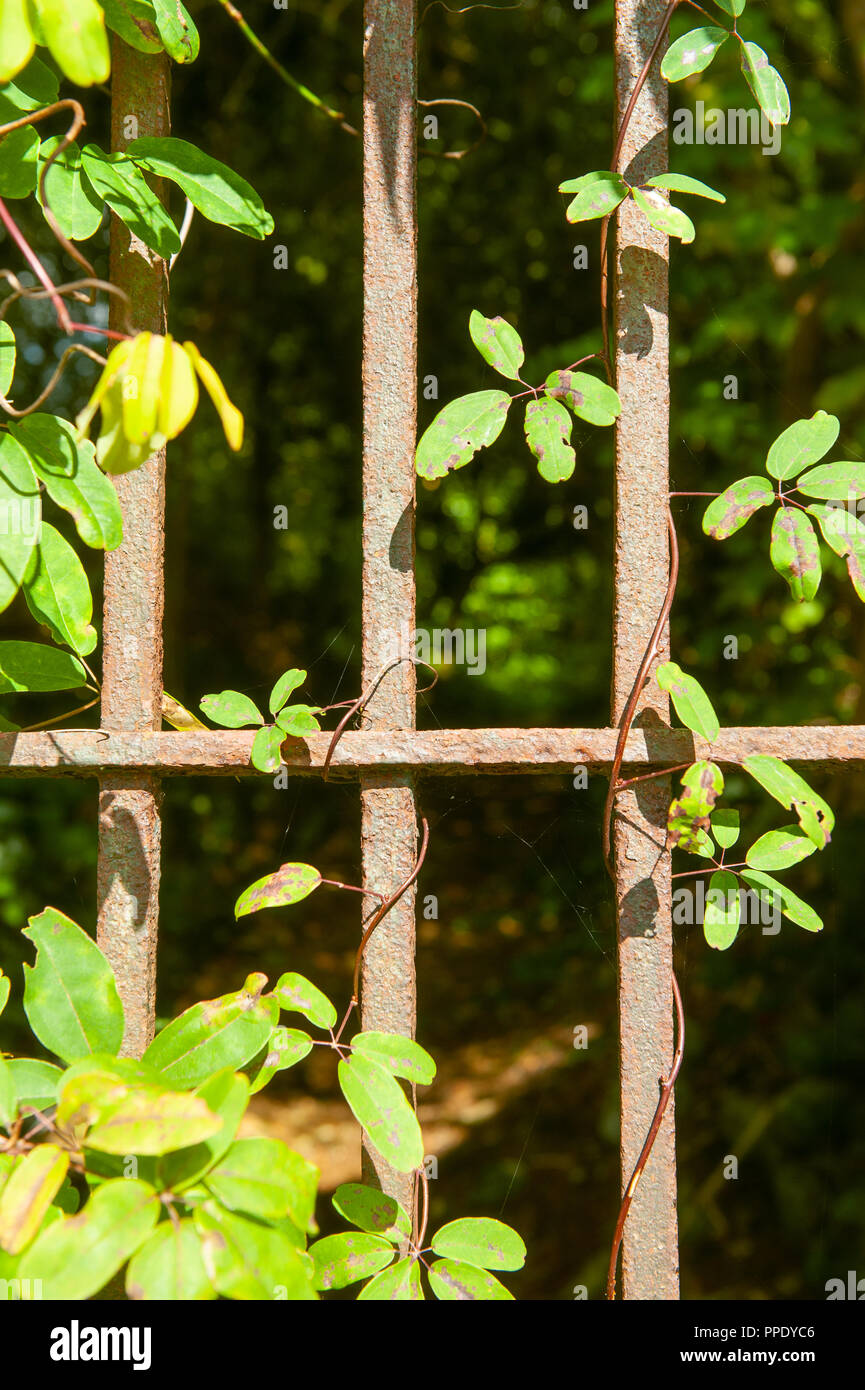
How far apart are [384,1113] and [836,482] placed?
74 cm

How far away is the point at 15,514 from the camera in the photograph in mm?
878

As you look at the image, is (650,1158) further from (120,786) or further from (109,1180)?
(120,786)

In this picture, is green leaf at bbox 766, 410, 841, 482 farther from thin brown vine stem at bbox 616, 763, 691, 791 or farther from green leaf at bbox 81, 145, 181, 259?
green leaf at bbox 81, 145, 181, 259

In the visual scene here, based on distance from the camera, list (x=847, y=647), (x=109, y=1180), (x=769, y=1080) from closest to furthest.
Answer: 1. (x=109, y=1180)
2. (x=769, y=1080)
3. (x=847, y=647)

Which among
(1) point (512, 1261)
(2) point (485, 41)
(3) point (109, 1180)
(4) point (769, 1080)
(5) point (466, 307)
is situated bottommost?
(4) point (769, 1080)

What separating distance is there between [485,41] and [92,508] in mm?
3653

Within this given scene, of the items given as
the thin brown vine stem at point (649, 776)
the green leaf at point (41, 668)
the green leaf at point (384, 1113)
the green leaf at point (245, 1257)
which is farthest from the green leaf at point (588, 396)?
the green leaf at point (245, 1257)

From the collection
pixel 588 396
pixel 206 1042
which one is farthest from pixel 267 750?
pixel 588 396

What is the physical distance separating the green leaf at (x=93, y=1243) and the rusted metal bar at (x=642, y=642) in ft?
1.63

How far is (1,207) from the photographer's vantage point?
0.85 metres

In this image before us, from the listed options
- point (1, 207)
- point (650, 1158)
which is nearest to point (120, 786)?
point (1, 207)

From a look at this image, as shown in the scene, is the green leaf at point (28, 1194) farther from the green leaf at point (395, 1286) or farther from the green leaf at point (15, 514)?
the green leaf at point (15, 514)

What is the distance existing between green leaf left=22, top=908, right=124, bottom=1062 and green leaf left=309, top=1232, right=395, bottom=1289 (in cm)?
29

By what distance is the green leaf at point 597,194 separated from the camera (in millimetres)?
959
